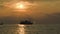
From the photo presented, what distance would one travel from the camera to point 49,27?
42.1m

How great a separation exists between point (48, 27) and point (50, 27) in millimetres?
648

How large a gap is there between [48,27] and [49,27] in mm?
462

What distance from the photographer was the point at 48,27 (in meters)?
42.5

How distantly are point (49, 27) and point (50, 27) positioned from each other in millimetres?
213

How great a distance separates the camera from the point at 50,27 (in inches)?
1651
